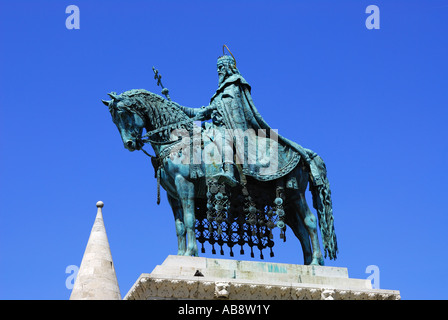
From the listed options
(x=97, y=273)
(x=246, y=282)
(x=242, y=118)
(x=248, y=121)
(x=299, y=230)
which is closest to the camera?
(x=246, y=282)

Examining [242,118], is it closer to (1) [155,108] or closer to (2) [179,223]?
(1) [155,108]

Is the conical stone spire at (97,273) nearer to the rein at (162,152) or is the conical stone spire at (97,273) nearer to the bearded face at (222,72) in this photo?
the rein at (162,152)

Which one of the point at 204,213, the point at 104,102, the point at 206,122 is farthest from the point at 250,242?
the point at 104,102

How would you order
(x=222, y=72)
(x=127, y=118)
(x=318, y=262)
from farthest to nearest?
(x=222, y=72), (x=127, y=118), (x=318, y=262)

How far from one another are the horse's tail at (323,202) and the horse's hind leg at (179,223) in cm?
354

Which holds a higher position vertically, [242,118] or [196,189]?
[242,118]

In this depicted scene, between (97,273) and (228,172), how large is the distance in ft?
13.2

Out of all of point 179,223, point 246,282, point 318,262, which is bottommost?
point 246,282

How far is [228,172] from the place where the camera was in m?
28.2

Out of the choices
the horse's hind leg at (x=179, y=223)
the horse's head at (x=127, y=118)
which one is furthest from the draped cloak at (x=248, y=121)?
the horse's hind leg at (x=179, y=223)

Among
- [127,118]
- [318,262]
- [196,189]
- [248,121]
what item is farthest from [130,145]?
[318,262]

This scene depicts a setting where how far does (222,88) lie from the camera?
3027 centimetres

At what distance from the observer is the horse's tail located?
95.7ft

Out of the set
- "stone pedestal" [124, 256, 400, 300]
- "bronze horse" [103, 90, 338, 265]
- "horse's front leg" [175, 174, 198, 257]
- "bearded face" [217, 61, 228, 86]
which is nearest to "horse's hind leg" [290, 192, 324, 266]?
"bronze horse" [103, 90, 338, 265]
